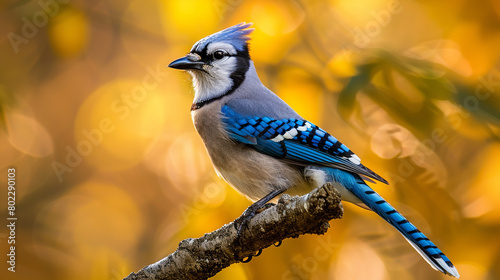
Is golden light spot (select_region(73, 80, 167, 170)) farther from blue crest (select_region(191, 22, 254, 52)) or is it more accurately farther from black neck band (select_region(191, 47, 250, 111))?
blue crest (select_region(191, 22, 254, 52))

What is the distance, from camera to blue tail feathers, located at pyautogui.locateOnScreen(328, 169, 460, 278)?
2676 mm

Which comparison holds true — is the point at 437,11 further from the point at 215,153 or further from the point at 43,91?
the point at 43,91

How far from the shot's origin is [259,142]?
3166 mm

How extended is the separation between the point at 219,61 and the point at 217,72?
0.08 m

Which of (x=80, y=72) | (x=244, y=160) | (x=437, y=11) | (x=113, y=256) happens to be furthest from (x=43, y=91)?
(x=437, y=11)

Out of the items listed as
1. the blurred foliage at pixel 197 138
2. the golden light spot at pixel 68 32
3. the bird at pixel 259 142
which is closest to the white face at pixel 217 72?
the bird at pixel 259 142

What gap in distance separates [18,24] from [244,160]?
1.98 metres

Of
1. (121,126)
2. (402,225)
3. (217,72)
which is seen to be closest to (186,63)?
(217,72)

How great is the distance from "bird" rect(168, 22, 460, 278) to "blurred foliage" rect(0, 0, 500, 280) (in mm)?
157

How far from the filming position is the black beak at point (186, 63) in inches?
134

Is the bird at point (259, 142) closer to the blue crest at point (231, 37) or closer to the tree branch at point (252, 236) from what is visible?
the blue crest at point (231, 37)

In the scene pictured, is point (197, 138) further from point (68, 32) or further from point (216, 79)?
point (68, 32)

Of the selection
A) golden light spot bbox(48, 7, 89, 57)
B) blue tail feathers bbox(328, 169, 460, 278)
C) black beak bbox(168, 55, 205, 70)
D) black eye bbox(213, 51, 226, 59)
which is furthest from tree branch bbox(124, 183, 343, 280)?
Result: golden light spot bbox(48, 7, 89, 57)

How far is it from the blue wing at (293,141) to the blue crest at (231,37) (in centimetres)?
49
